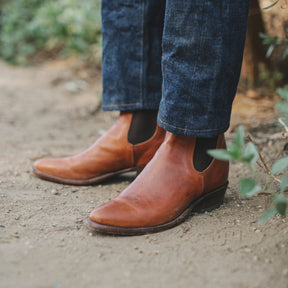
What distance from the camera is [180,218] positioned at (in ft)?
3.39

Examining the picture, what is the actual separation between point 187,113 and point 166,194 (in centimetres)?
23

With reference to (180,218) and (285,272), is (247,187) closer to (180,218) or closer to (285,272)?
(285,272)

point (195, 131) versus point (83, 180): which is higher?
point (195, 131)

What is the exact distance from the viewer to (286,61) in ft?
7.53

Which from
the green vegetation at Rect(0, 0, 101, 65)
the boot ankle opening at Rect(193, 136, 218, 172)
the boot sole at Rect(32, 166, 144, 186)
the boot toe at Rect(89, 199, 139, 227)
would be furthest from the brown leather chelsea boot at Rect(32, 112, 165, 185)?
the green vegetation at Rect(0, 0, 101, 65)

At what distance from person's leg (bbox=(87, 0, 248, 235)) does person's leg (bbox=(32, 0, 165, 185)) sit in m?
0.28

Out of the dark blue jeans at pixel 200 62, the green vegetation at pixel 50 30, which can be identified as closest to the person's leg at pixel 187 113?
the dark blue jeans at pixel 200 62

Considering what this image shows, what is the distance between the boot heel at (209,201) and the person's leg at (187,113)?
16 mm

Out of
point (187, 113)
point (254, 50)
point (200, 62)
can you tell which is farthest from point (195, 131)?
point (254, 50)

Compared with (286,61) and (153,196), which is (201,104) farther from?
(286,61)

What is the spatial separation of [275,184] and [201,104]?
0.46 meters

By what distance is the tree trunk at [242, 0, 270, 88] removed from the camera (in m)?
2.16

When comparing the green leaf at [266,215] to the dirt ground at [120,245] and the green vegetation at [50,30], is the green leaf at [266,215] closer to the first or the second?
the dirt ground at [120,245]

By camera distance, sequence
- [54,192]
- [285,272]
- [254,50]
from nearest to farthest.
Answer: [285,272]
[54,192]
[254,50]
